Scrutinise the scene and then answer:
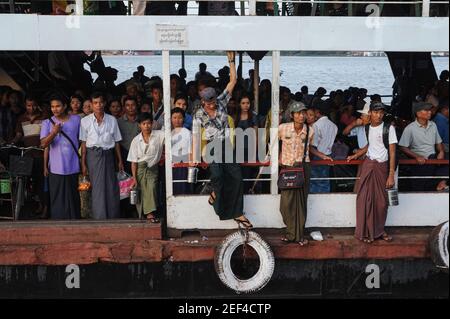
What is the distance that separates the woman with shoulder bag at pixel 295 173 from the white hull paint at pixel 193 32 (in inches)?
27.0

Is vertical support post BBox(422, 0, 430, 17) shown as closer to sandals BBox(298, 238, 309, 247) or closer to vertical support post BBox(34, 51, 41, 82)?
sandals BBox(298, 238, 309, 247)

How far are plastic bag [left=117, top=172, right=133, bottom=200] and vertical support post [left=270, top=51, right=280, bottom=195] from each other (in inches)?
57.2

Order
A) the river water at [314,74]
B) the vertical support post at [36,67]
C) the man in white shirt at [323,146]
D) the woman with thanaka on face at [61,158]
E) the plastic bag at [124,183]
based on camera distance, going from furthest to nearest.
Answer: the river water at [314,74] → the vertical support post at [36,67] → the man in white shirt at [323,146] → the plastic bag at [124,183] → the woman with thanaka on face at [61,158]

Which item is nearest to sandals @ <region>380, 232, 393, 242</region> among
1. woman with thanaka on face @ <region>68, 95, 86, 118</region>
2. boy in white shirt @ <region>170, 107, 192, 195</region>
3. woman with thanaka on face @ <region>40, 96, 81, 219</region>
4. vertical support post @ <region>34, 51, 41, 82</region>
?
boy in white shirt @ <region>170, 107, 192, 195</region>

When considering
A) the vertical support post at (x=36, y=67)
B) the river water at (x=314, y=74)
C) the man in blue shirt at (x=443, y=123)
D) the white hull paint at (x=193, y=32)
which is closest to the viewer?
the white hull paint at (x=193, y=32)

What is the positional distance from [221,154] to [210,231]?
32.4 inches

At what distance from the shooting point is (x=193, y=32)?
A: 5.40 m

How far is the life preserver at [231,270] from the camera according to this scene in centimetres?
539

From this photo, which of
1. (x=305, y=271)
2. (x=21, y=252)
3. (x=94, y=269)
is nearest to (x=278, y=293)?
(x=305, y=271)

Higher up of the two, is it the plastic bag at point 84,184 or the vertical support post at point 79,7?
the vertical support post at point 79,7

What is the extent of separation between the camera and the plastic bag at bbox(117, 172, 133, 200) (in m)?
5.78

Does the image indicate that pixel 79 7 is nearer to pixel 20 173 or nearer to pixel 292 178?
pixel 20 173

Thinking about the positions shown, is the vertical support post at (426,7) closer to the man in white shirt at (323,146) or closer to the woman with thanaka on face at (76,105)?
the man in white shirt at (323,146)

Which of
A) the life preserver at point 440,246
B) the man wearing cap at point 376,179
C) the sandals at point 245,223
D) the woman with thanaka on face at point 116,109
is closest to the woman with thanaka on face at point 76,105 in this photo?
the woman with thanaka on face at point 116,109
